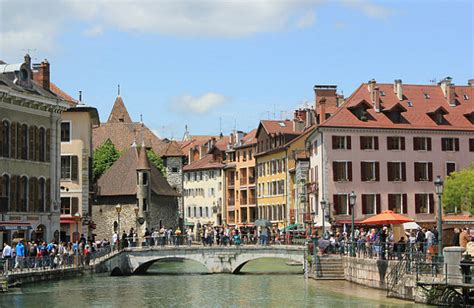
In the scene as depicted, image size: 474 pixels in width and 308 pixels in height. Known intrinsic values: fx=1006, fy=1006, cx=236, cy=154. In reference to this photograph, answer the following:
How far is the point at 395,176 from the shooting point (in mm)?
77375

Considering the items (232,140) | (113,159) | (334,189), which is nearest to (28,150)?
(334,189)

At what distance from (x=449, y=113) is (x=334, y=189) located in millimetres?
11855

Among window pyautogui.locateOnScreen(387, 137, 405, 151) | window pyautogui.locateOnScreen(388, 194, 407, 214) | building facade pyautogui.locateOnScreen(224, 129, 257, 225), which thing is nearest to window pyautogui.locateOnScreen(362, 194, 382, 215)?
window pyautogui.locateOnScreen(388, 194, 407, 214)

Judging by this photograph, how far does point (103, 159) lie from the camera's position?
10194 cm

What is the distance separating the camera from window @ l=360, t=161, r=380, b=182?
76625 mm

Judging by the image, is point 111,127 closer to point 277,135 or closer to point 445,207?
point 277,135

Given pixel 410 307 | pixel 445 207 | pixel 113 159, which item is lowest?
pixel 410 307

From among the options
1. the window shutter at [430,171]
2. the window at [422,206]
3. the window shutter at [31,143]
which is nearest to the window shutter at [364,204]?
the window at [422,206]

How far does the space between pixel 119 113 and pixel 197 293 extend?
97496 millimetres

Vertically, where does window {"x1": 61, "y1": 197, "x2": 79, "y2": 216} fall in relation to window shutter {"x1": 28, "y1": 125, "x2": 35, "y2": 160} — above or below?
below

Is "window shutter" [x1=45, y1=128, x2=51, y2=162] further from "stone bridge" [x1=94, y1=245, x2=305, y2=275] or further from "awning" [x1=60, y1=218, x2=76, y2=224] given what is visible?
"awning" [x1=60, y1=218, x2=76, y2=224]

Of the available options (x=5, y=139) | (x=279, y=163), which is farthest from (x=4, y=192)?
(x=279, y=163)

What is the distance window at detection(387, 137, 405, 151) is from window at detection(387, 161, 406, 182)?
1.16 metres

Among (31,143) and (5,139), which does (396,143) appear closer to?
(31,143)
